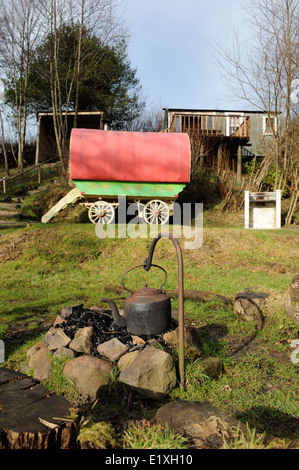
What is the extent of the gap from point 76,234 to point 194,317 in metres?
5.43

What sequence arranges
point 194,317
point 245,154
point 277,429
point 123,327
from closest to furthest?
1. point 277,429
2. point 123,327
3. point 194,317
4. point 245,154

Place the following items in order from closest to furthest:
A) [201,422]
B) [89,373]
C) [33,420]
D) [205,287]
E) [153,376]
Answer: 1. [33,420]
2. [201,422]
3. [153,376]
4. [89,373]
5. [205,287]

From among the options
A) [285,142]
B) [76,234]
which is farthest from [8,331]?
[285,142]

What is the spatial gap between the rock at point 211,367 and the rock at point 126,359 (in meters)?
0.58

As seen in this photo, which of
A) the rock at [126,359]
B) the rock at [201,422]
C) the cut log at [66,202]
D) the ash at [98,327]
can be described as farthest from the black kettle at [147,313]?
the cut log at [66,202]

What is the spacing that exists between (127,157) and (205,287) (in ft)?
18.3

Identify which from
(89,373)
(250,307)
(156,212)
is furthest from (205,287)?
(156,212)

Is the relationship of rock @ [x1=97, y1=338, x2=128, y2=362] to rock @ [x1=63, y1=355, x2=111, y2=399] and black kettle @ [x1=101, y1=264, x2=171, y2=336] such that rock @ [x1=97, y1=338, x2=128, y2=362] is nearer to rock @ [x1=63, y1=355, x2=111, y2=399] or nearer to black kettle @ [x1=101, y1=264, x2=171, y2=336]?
rock @ [x1=63, y1=355, x2=111, y2=399]

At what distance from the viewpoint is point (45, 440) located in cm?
169

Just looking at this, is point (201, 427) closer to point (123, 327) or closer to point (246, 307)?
point (123, 327)

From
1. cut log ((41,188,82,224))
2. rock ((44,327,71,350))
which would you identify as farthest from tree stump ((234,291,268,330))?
cut log ((41,188,82,224))

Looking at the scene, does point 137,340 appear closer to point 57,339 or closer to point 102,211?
point 57,339

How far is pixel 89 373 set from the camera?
316 cm

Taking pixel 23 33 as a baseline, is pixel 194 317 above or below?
below
